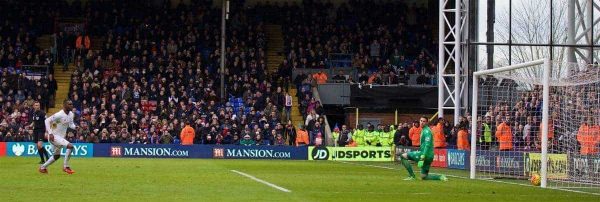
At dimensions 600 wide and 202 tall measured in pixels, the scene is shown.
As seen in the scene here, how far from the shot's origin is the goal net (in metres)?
24.0

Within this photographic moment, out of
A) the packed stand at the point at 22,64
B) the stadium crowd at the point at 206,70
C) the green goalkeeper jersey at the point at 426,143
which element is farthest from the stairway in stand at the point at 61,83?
the green goalkeeper jersey at the point at 426,143

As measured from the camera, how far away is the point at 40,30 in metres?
54.0

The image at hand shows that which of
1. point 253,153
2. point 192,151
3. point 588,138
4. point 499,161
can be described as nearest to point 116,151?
point 192,151

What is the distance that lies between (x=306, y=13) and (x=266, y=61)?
4.16 m

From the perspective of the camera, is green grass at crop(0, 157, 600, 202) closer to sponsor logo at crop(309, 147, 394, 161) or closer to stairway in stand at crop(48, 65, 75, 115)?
sponsor logo at crop(309, 147, 394, 161)

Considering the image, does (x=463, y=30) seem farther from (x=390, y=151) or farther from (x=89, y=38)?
(x=89, y=38)

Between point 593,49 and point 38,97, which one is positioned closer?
point 593,49

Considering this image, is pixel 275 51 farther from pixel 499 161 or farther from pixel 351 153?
pixel 499 161

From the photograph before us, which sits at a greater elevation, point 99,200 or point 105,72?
point 105,72

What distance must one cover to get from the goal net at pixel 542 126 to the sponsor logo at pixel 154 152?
1559 cm

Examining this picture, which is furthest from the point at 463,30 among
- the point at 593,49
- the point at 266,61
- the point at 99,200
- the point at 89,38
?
the point at 99,200

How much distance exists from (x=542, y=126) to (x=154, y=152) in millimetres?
23053

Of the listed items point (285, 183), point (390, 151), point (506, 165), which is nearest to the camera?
point (285, 183)

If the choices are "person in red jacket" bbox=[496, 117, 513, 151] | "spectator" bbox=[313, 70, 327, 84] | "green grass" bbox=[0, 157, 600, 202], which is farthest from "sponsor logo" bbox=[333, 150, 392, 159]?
"green grass" bbox=[0, 157, 600, 202]
